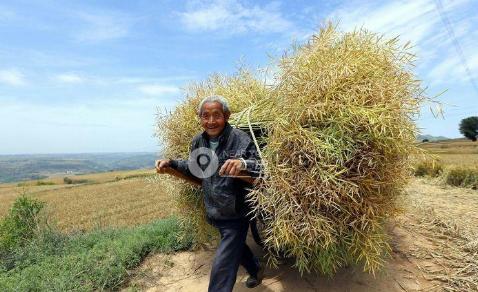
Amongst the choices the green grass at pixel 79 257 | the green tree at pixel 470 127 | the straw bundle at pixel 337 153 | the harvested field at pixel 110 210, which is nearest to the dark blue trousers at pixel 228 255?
the straw bundle at pixel 337 153

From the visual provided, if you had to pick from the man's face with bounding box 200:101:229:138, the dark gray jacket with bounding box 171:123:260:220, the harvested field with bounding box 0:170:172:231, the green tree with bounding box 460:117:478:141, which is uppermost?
the green tree with bounding box 460:117:478:141

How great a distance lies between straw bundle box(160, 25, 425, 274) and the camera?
3158mm

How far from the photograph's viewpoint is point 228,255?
3.66 meters

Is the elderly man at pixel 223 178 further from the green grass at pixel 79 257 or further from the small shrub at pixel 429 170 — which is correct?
the small shrub at pixel 429 170

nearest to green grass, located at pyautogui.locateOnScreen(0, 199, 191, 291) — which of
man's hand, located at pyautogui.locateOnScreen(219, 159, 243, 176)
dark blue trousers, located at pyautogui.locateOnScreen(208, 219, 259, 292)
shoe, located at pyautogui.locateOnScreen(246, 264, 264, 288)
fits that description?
shoe, located at pyautogui.locateOnScreen(246, 264, 264, 288)

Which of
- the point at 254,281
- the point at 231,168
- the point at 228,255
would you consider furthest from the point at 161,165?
the point at 254,281

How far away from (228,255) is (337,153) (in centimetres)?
142

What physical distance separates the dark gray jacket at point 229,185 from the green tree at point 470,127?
70138mm

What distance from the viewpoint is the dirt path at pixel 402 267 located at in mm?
4086

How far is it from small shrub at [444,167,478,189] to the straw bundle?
7.01m

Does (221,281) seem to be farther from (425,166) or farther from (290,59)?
(425,166)

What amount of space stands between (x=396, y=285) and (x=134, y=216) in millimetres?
11859

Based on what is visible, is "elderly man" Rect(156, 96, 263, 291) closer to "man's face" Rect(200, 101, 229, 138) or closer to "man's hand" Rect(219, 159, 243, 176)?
"man's face" Rect(200, 101, 229, 138)

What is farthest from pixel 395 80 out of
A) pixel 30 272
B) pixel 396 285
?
pixel 30 272
